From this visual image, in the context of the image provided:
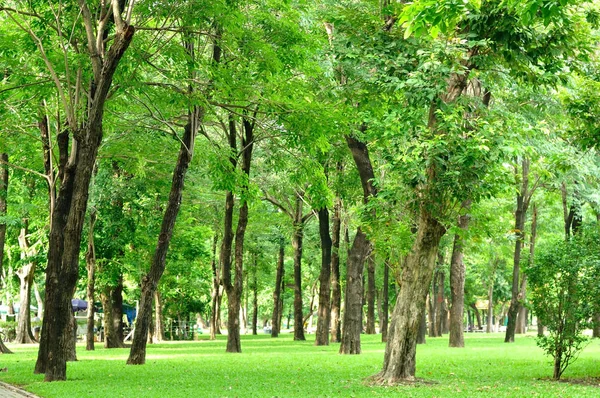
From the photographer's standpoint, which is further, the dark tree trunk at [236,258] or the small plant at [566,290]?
the dark tree trunk at [236,258]

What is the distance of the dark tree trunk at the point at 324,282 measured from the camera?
3556cm

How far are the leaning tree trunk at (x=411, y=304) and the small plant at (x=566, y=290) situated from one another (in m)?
2.41

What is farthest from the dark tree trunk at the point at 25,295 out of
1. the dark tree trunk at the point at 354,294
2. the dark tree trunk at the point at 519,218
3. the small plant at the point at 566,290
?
the small plant at the point at 566,290

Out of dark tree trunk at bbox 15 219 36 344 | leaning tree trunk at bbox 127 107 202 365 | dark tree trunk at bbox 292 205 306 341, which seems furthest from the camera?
dark tree trunk at bbox 292 205 306 341

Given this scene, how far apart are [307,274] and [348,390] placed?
53.5 m

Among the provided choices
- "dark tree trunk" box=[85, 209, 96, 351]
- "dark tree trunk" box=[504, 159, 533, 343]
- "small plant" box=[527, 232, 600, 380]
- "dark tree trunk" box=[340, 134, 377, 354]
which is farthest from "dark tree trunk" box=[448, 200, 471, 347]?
"small plant" box=[527, 232, 600, 380]

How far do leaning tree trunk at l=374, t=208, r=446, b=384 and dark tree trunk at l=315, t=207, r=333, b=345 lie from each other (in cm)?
1902

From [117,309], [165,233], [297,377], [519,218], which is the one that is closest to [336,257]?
[519,218]

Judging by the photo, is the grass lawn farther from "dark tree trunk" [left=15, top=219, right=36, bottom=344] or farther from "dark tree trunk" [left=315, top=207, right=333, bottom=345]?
"dark tree trunk" [left=15, top=219, right=36, bottom=344]

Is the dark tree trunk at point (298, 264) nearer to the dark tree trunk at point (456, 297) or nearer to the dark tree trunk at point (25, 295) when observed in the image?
the dark tree trunk at point (456, 297)

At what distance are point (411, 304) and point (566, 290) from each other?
3.25 m

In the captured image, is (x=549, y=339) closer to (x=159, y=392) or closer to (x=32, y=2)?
(x=159, y=392)

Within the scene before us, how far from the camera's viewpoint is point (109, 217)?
30.9 meters

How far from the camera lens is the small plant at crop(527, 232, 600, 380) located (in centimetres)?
1628
